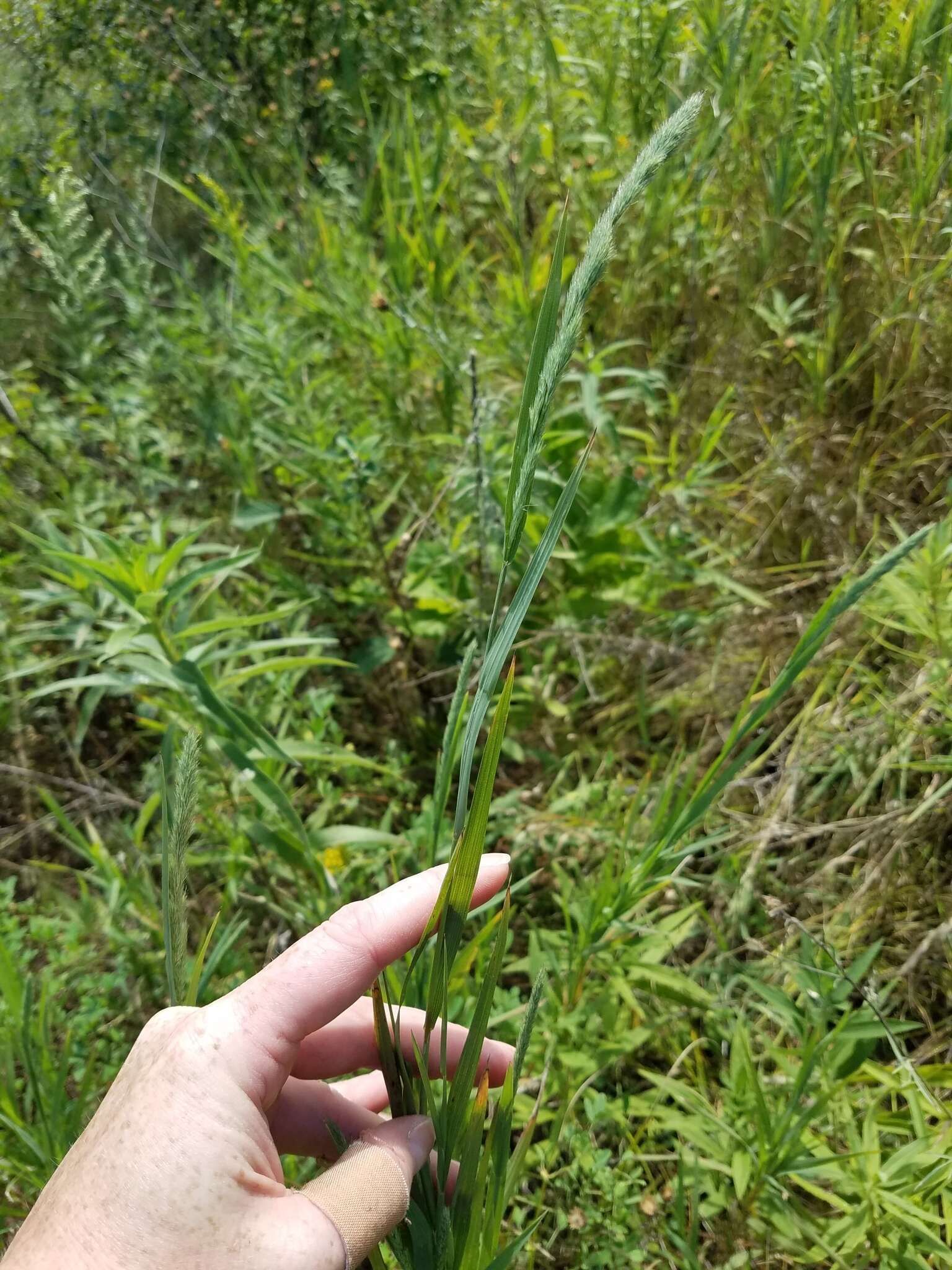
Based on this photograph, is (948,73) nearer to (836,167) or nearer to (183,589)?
(836,167)

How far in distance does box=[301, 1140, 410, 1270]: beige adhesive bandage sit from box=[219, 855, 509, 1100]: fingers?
14 cm

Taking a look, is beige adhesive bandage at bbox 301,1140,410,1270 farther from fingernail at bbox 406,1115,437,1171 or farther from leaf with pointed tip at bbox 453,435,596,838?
leaf with pointed tip at bbox 453,435,596,838

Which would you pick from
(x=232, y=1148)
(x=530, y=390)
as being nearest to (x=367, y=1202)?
(x=232, y=1148)

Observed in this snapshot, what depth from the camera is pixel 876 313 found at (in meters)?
1.90

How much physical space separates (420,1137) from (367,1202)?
7 cm

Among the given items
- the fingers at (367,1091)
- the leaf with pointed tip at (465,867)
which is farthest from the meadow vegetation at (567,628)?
the fingers at (367,1091)

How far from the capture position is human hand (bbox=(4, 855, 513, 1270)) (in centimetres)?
74

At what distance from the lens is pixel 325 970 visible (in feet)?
2.94

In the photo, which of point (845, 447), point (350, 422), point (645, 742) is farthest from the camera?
point (350, 422)

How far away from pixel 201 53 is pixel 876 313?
10.5ft

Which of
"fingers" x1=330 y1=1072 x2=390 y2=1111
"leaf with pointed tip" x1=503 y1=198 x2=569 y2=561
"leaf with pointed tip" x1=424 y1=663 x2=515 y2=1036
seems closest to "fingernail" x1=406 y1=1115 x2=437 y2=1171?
"leaf with pointed tip" x1=424 y1=663 x2=515 y2=1036

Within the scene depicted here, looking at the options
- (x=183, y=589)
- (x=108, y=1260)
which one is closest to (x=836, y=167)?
(x=183, y=589)

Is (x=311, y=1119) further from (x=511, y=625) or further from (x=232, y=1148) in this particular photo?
(x=511, y=625)

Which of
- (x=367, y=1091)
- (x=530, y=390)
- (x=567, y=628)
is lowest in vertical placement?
(x=367, y=1091)
